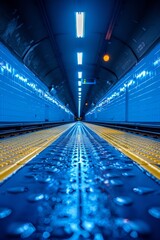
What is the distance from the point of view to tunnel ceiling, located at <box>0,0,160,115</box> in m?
6.06

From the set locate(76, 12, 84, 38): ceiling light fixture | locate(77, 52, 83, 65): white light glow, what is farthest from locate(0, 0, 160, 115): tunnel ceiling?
locate(77, 52, 83, 65): white light glow

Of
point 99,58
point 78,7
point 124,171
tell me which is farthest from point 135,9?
point 124,171

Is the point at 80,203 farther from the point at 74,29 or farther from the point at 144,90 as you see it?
the point at 74,29

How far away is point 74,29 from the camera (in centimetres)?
816

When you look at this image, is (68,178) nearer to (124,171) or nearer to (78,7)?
(124,171)

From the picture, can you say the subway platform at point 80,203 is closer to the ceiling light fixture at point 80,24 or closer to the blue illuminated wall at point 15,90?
the blue illuminated wall at point 15,90

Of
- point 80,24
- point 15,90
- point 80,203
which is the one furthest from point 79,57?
point 80,203

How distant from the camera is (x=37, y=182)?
63.5 inches

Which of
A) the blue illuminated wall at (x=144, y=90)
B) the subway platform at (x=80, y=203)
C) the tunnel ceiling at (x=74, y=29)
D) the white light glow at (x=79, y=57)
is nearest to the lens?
the subway platform at (x=80, y=203)

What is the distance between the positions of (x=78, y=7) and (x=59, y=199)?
695 cm

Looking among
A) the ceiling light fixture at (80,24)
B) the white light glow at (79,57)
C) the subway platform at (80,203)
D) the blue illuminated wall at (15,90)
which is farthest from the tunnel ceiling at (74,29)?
the subway platform at (80,203)

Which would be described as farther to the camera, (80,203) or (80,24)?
(80,24)

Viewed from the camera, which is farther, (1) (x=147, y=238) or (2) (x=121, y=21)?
(2) (x=121, y=21)

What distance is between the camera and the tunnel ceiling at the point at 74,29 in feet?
19.9
